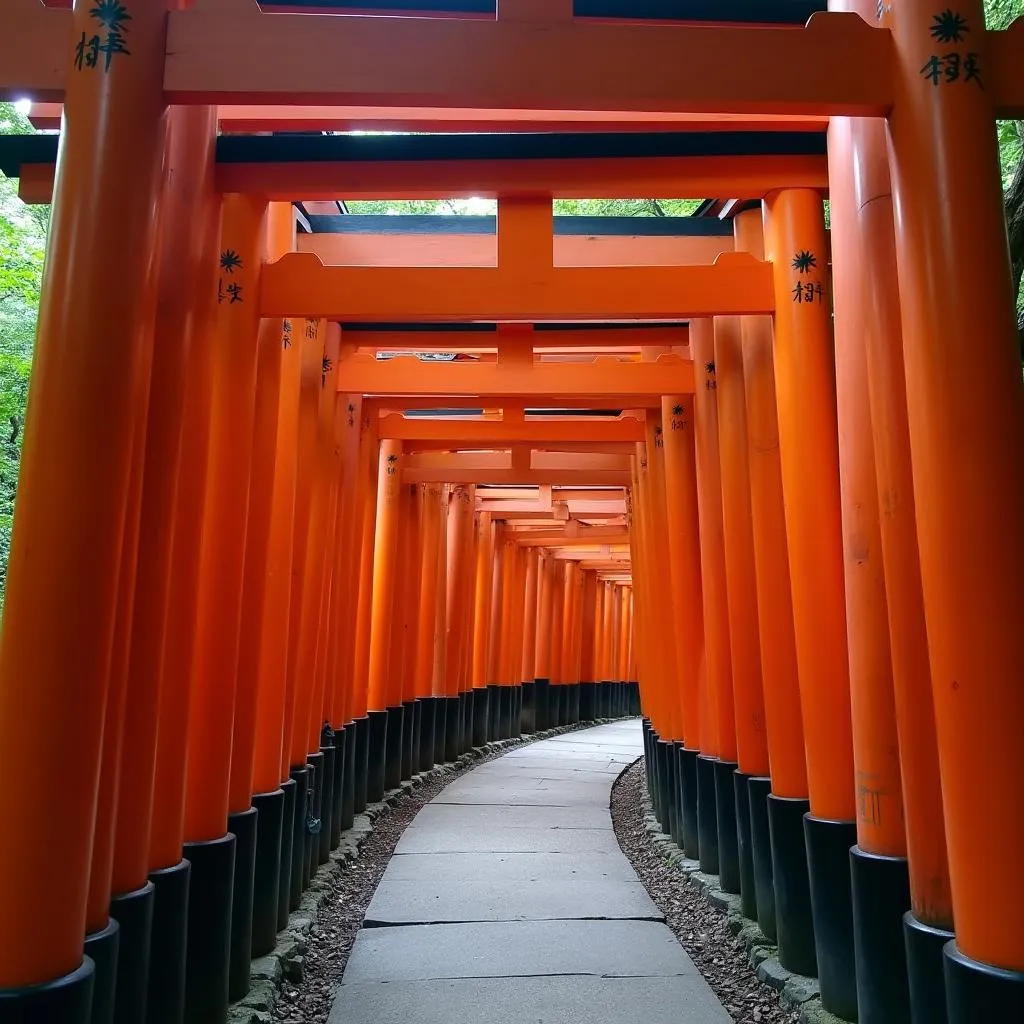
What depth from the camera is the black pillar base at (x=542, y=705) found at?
58.9ft

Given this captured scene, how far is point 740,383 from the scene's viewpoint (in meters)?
5.31

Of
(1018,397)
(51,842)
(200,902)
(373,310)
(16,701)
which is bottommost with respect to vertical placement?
(200,902)

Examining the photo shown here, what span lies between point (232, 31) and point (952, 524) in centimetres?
265

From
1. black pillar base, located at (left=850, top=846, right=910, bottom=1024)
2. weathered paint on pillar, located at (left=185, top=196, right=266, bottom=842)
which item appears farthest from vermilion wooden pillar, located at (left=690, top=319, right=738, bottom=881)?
weathered paint on pillar, located at (left=185, top=196, right=266, bottom=842)

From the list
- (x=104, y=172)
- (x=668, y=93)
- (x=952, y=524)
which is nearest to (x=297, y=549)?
(x=104, y=172)

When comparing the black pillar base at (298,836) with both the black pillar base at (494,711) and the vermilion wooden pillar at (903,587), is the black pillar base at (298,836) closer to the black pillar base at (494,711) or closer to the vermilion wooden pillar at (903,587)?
the vermilion wooden pillar at (903,587)

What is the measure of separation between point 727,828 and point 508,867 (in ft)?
6.04

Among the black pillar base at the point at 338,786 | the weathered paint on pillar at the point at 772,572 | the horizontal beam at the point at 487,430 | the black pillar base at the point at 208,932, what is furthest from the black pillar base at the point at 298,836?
the horizontal beam at the point at 487,430

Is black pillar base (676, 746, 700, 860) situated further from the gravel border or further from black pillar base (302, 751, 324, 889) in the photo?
black pillar base (302, 751, 324, 889)

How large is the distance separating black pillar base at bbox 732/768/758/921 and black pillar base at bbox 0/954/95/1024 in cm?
353

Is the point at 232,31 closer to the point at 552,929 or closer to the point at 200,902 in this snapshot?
the point at 200,902

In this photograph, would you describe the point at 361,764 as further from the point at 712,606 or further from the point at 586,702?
the point at 586,702

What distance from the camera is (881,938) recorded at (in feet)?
10.4

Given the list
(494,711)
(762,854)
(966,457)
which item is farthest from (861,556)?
(494,711)
